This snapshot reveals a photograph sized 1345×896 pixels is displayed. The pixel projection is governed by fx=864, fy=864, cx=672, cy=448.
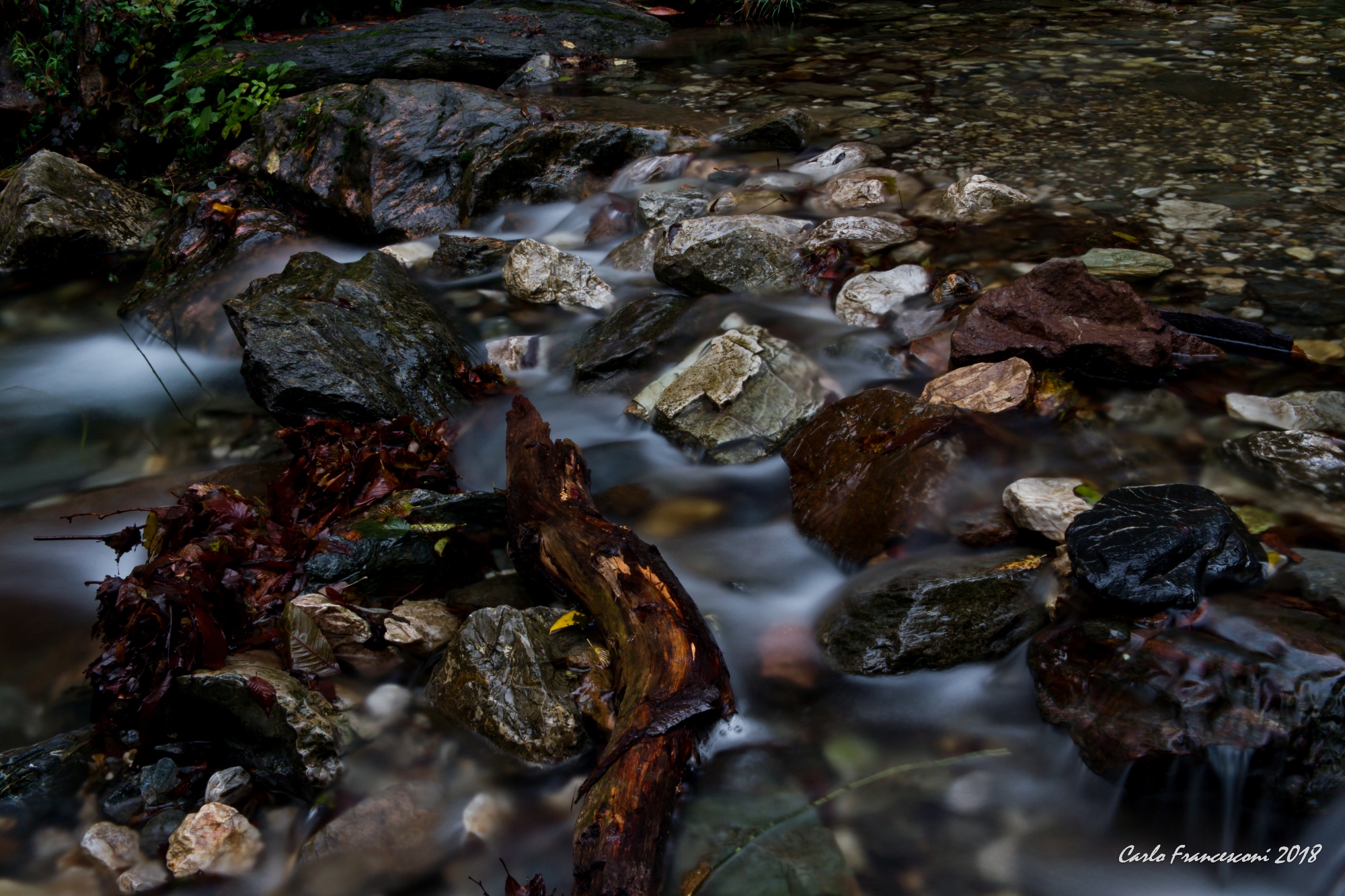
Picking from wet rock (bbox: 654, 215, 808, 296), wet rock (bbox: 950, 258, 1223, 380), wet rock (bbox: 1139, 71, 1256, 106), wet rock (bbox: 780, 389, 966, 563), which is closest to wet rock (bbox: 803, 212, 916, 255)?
wet rock (bbox: 654, 215, 808, 296)

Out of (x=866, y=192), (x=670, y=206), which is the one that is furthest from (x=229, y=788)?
(x=866, y=192)

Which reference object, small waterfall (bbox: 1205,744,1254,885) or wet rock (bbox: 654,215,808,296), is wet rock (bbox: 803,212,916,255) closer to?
wet rock (bbox: 654,215,808,296)

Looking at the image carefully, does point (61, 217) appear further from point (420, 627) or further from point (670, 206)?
point (420, 627)

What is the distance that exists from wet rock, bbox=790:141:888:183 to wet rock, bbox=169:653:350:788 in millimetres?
4836

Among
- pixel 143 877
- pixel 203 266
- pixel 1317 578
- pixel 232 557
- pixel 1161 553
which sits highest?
pixel 203 266

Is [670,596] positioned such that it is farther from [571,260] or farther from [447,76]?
[447,76]

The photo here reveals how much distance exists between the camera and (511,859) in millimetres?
2674

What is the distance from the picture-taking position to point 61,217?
708 centimetres

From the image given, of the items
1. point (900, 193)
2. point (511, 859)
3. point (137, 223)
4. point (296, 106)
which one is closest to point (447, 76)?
point (296, 106)

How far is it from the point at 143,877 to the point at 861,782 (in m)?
2.24

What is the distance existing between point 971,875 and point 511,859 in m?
1.37

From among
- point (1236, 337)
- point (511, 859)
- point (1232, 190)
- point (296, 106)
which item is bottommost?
point (511, 859)

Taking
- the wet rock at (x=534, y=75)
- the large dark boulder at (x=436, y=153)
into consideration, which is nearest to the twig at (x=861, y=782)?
the large dark boulder at (x=436, y=153)

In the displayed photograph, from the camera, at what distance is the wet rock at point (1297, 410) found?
350 centimetres
